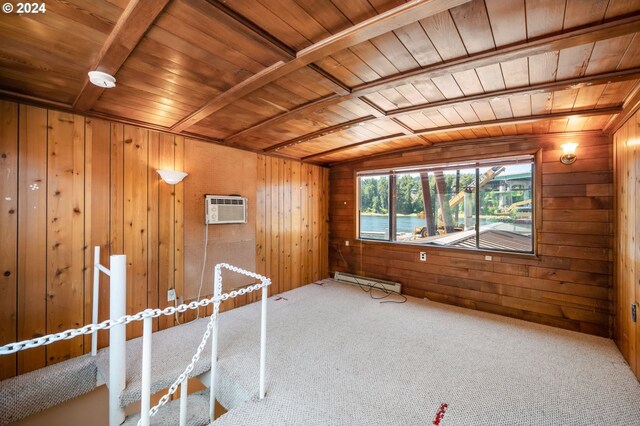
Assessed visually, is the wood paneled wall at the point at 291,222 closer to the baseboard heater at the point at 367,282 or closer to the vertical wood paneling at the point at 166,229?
the baseboard heater at the point at 367,282

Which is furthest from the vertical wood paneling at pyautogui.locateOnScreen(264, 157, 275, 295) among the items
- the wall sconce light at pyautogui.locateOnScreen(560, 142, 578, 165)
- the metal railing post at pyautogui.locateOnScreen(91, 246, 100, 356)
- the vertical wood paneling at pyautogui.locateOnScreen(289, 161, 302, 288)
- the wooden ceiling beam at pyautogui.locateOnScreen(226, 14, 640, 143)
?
the wall sconce light at pyautogui.locateOnScreen(560, 142, 578, 165)

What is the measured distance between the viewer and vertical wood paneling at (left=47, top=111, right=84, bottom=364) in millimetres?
2270

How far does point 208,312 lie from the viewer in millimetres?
3355

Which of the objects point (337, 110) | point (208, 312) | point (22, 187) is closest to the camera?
point (22, 187)

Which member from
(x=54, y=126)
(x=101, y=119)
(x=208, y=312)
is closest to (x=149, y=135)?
(x=101, y=119)

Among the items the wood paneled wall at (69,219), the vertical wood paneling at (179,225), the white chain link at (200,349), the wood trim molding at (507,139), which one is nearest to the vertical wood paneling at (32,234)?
the wood paneled wall at (69,219)

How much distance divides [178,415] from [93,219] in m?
1.90

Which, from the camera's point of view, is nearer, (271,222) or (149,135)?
(149,135)

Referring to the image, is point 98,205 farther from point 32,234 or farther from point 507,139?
point 507,139

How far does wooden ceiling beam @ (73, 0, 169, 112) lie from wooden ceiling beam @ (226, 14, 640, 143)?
1.27m

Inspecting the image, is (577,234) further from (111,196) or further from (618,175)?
(111,196)

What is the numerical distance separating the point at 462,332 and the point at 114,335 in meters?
3.21

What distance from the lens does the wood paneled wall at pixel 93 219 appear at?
83.7 inches

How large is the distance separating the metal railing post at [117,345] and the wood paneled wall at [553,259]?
361 cm
